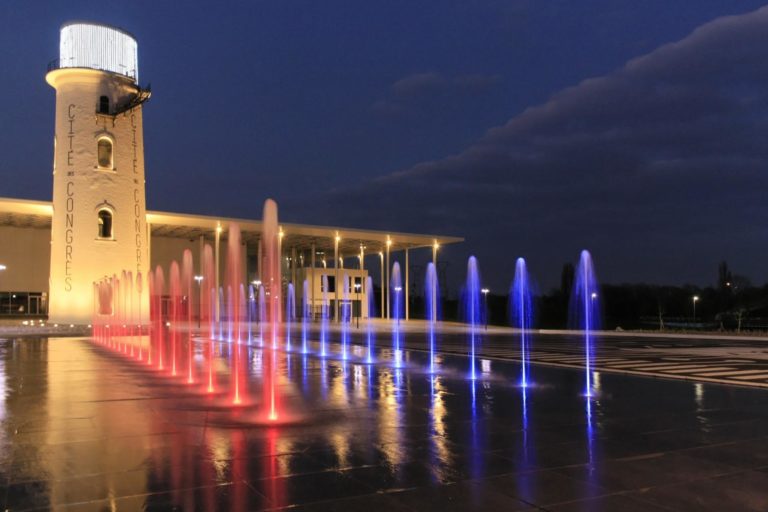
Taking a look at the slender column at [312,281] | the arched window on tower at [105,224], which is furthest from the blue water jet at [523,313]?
the arched window on tower at [105,224]

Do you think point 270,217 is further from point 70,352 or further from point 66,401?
point 70,352

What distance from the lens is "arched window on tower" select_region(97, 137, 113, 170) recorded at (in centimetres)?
3772

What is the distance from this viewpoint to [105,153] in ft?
125

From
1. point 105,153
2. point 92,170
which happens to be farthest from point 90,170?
point 105,153

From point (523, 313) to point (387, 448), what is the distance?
158 ft

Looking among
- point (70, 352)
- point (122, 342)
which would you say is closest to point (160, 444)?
point (70, 352)

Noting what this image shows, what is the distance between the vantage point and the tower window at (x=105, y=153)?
37750mm

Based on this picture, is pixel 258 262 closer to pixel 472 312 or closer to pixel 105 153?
→ pixel 105 153

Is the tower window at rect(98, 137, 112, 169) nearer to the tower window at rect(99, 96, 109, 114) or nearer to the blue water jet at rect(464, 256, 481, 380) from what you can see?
the tower window at rect(99, 96, 109, 114)

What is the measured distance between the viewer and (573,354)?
2106 cm

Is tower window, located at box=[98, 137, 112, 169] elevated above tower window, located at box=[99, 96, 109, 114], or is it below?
below

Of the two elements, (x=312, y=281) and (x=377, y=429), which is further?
(x=312, y=281)

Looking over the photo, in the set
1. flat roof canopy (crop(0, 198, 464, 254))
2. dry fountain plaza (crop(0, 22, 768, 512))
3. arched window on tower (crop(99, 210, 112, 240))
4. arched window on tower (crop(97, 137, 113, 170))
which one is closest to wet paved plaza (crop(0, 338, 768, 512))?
dry fountain plaza (crop(0, 22, 768, 512))

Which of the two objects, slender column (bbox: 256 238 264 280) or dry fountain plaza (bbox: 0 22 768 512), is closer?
dry fountain plaza (bbox: 0 22 768 512)
